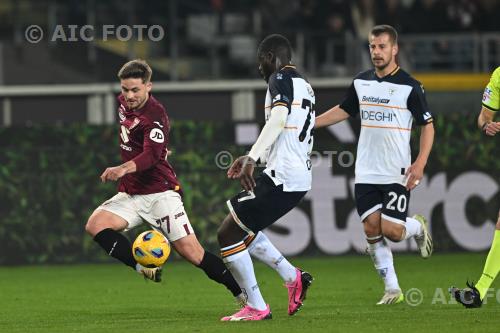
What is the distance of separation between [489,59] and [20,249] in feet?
28.7

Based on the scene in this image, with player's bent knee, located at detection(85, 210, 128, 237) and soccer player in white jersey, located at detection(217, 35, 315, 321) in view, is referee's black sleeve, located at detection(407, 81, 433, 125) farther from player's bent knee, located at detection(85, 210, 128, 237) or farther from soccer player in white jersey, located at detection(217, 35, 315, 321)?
player's bent knee, located at detection(85, 210, 128, 237)

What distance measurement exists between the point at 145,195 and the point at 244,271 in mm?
1117

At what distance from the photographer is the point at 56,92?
2100cm

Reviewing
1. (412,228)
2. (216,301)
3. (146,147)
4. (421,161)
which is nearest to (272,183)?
(146,147)

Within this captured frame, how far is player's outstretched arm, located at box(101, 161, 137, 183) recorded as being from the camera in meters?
9.56

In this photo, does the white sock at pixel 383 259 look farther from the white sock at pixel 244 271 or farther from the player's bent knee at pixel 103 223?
the player's bent knee at pixel 103 223

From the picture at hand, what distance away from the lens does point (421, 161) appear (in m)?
10.5

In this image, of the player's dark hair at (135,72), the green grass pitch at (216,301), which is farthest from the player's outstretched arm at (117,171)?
the green grass pitch at (216,301)

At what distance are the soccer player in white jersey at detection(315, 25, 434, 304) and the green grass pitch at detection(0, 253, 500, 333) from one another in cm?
66

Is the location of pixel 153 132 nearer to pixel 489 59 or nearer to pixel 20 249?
pixel 20 249

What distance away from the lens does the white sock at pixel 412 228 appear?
1114 cm

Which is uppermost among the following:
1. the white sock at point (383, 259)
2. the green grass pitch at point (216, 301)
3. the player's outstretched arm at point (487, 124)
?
the player's outstretched arm at point (487, 124)

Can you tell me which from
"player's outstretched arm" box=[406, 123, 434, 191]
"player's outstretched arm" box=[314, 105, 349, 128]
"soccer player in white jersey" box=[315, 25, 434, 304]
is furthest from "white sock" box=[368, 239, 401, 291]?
"player's outstretched arm" box=[314, 105, 349, 128]

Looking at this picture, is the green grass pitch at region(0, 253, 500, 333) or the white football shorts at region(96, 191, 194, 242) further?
the white football shorts at region(96, 191, 194, 242)
